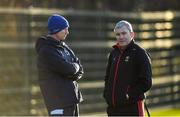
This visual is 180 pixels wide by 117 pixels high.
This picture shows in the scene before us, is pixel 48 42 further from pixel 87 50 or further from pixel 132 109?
pixel 87 50

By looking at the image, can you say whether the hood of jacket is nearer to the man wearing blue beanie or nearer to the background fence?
the man wearing blue beanie

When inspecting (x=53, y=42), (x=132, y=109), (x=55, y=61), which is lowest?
(x=132, y=109)

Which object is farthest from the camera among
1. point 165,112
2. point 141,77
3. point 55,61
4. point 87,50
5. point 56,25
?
point 165,112

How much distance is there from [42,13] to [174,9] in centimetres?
446

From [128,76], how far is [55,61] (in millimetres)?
806

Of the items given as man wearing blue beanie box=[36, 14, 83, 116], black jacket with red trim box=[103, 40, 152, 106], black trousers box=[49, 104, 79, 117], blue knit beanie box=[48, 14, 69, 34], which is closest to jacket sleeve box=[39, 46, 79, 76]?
man wearing blue beanie box=[36, 14, 83, 116]

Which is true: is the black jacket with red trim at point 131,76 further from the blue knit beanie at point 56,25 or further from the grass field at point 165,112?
the grass field at point 165,112

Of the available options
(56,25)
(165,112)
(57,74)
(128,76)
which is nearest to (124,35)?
(128,76)

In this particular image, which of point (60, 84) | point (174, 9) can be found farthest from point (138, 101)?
point (174, 9)

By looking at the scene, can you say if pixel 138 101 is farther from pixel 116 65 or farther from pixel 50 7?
pixel 50 7

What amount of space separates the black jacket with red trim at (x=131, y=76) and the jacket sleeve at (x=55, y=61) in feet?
1.78

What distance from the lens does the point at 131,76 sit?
696cm

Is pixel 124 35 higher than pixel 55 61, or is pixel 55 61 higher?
pixel 124 35

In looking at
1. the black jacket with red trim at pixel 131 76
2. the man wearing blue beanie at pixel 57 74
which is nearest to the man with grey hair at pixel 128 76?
the black jacket with red trim at pixel 131 76
